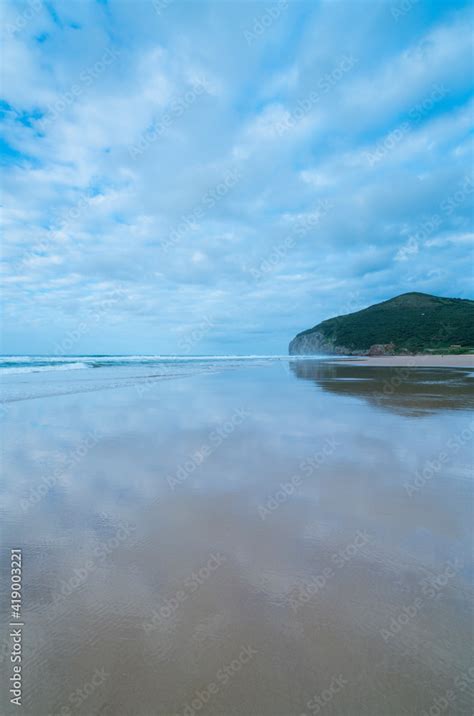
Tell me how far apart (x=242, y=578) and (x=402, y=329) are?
99.4 m

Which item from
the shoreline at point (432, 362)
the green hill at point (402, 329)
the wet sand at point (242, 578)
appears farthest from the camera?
the green hill at point (402, 329)

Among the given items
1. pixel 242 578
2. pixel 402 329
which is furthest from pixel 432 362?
pixel 402 329

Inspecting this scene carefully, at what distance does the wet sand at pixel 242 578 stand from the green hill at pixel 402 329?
6299 centimetres

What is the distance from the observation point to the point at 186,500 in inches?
163

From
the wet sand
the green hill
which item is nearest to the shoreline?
the green hill

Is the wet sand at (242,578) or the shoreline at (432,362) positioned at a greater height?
the wet sand at (242,578)

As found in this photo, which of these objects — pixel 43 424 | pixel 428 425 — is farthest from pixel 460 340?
pixel 43 424

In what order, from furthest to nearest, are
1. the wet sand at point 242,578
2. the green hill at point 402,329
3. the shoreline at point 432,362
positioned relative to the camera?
1. the green hill at point 402,329
2. the shoreline at point 432,362
3. the wet sand at point 242,578

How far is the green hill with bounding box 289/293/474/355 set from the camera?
76.9 meters

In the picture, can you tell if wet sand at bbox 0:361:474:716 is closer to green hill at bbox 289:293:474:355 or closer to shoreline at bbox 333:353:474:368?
shoreline at bbox 333:353:474:368

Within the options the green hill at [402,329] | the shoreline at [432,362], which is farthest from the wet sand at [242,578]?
the green hill at [402,329]

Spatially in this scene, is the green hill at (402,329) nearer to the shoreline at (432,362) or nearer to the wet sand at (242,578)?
the shoreline at (432,362)

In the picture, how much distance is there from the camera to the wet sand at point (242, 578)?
1.83m

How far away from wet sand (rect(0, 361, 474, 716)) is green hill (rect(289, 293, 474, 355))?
62987mm
